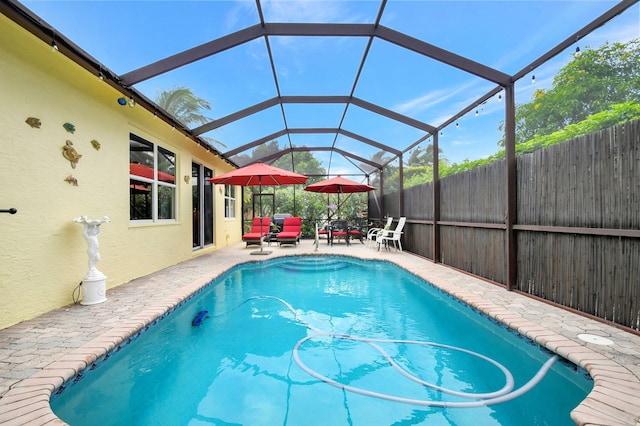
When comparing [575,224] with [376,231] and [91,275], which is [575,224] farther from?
[376,231]

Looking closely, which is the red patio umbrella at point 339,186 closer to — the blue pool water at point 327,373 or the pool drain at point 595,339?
the blue pool water at point 327,373

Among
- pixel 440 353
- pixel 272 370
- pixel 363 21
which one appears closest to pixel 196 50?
pixel 363 21

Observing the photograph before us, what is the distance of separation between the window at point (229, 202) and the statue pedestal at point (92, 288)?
7.47 metres

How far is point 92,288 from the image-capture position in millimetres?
3779

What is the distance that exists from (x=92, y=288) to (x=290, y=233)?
683 cm

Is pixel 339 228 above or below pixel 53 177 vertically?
below

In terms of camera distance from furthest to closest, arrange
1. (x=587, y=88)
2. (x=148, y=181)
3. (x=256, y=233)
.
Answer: (x=587, y=88), (x=256, y=233), (x=148, y=181)

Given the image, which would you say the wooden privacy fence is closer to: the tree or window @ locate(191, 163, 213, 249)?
window @ locate(191, 163, 213, 249)

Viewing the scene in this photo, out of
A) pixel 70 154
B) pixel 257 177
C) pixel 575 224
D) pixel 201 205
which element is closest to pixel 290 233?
pixel 257 177

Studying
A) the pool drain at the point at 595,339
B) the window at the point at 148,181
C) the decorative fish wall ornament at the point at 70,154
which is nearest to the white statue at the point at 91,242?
the decorative fish wall ornament at the point at 70,154

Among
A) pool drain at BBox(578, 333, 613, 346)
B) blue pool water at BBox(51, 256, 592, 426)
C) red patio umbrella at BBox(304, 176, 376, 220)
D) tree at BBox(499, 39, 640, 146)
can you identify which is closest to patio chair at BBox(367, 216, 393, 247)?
red patio umbrella at BBox(304, 176, 376, 220)

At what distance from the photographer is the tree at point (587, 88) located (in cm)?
1263

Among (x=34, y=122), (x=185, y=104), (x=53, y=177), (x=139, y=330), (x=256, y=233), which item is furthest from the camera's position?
(x=256, y=233)

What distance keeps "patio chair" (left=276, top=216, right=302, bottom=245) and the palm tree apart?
3.43 m
